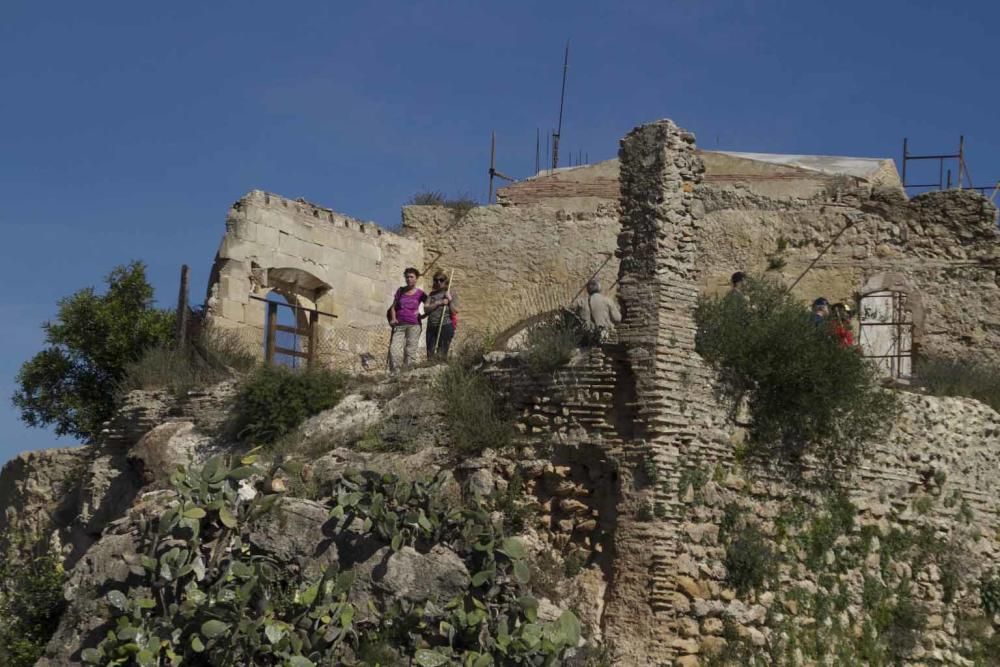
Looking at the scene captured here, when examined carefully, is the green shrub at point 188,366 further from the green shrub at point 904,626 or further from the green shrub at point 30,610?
the green shrub at point 904,626

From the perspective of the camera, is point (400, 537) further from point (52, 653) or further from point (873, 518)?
point (873, 518)

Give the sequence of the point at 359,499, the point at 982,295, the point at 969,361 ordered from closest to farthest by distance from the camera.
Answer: the point at 359,499
the point at 969,361
the point at 982,295

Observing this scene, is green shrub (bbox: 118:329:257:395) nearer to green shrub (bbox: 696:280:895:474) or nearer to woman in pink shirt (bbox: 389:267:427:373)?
woman in pink shirt (bbox: 389:267:427:373)

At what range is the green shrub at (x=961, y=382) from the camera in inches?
720

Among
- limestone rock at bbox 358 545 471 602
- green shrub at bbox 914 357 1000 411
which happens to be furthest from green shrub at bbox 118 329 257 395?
green shrub at bbox 914 357 1000 411

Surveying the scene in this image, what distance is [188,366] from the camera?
1939 cm

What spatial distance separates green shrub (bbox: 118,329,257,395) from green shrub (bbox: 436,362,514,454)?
3.34m

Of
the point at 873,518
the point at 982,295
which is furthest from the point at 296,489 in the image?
the point at 982,295

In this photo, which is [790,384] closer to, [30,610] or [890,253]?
[890,253]

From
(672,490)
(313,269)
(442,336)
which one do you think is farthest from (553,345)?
(313,269)

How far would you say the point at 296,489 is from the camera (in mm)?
15617

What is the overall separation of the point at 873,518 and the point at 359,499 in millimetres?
5003

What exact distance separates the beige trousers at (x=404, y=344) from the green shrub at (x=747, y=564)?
476cm

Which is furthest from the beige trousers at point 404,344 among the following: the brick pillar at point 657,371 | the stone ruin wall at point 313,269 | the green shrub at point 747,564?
the green shrub at point 747,564
